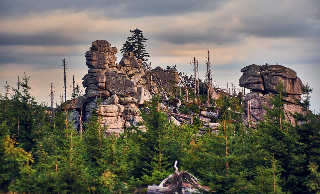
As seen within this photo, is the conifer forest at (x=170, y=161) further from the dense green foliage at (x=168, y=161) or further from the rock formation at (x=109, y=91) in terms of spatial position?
the rock formation at (x=109, y=91)

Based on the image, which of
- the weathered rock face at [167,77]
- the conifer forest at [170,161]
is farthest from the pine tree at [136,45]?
the conifer forest at [170,161]

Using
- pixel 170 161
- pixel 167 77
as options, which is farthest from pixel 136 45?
pixel 170 161

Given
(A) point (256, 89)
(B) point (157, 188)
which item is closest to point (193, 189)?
(B) point (157, 188)

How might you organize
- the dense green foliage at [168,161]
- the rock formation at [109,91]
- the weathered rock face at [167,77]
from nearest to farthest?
1. the dense green foliage at [168,161]
2. the rock formation at [109,91]
3. the weathered rock face at [167,77]

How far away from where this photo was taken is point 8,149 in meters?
A: 28.7

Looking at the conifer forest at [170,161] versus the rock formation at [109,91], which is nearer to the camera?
the conifer forest at [170,161]

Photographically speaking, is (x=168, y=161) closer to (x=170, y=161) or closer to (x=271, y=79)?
(x=170, y=161)

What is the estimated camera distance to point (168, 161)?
30.5 m

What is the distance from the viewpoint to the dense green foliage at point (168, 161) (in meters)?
25.1

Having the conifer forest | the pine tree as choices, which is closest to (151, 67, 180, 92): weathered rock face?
the pine tree

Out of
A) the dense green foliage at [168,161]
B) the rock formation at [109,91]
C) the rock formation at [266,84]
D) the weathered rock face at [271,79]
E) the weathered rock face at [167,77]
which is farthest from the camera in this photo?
the weathered rock face at [167,77]

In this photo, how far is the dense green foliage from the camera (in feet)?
82.5

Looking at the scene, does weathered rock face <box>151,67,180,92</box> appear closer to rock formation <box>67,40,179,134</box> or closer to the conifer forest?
rock formation <box>67,40,179,134</box>

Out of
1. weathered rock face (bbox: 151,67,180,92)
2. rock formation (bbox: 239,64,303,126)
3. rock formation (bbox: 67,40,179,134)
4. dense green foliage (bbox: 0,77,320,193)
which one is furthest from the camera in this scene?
weathered rock face (bbox: 151,67,180,92)
